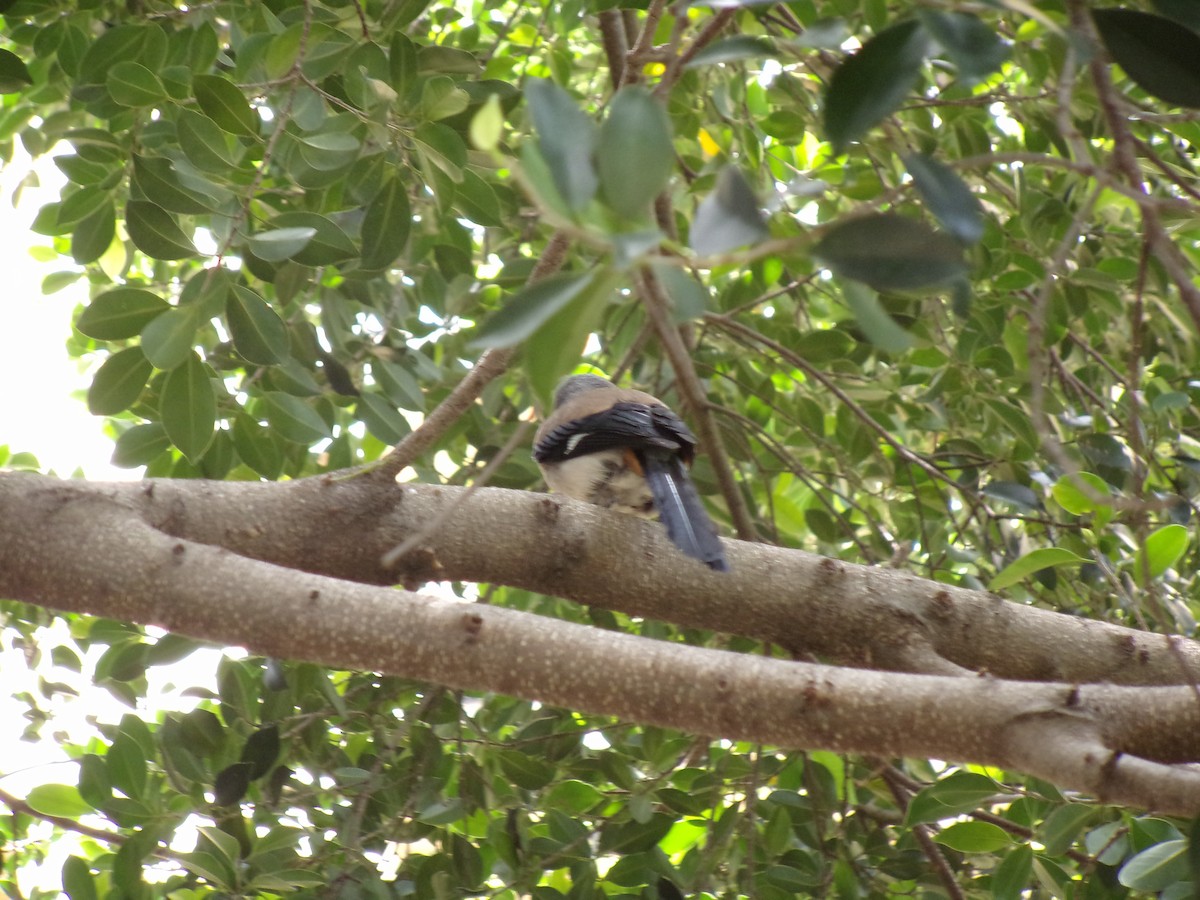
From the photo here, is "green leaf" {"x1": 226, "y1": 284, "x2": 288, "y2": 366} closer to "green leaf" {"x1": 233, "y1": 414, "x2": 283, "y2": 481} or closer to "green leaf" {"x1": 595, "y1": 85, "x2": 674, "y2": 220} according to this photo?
"green leaf" {"x1": 233, "y1": 414, "x2": 283, "y2": 481}

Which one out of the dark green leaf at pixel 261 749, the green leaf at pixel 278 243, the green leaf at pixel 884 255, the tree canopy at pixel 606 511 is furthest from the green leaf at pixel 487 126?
the dark green leaf at pixel 261 749

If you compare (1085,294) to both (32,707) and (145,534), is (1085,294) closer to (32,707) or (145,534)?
(145,534)

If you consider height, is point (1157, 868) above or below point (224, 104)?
below

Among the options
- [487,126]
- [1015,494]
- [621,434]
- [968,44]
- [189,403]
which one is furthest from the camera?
[621,434]

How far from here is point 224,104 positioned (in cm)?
227

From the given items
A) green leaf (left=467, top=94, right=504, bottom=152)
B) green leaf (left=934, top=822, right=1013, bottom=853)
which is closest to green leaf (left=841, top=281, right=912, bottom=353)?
green leaf (left=467, top=94, right=504, bottom=152)

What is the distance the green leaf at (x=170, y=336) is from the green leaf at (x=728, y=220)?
50.8 inches

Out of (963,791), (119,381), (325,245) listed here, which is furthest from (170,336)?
(963,791)

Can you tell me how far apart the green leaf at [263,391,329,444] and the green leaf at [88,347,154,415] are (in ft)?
1.13

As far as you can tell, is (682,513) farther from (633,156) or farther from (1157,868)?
(633,156)

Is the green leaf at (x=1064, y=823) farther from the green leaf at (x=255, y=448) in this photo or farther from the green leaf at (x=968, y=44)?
the green leaf at (x=255, y=448)

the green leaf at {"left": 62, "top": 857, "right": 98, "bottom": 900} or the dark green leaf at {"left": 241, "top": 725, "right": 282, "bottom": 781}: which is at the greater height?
the dark green leaf at {"left": 241, "top": 725, "right": 282, "bottom": 781}

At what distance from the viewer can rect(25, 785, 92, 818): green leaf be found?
96.4 inches

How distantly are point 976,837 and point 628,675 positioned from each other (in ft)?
3.60
